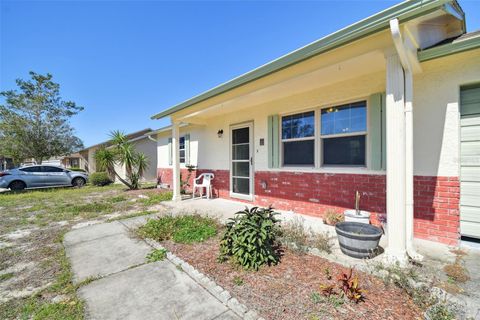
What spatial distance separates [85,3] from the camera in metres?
5.54

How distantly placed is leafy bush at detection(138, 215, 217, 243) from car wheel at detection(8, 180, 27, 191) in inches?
453

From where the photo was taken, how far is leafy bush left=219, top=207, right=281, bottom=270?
251 cm

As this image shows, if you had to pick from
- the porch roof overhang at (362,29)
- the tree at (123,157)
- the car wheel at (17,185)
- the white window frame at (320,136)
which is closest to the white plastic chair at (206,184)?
the white window frame at (320,136)

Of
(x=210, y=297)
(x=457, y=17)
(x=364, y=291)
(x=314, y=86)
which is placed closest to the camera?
(x=364, y=291)

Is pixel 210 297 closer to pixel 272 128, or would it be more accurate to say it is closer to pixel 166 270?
pixel 166 270

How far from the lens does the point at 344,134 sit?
13.0ft

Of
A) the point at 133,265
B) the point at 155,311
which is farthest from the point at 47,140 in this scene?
the point at 155,311

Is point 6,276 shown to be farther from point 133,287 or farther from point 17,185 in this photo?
point 17,185

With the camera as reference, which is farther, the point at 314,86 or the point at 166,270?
the point at 314,86

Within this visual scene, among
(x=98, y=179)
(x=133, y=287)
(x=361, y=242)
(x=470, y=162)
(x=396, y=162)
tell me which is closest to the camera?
(x=133, y=287)

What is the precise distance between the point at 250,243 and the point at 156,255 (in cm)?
145

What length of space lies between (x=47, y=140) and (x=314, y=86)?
71.8 ft

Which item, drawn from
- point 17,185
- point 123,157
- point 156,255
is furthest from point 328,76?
point 17,185

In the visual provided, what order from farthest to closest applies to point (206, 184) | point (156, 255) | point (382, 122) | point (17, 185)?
1. point (17, 185)
2. point (206, 184)
3. point (382, 122)
4. point (156, 255)
